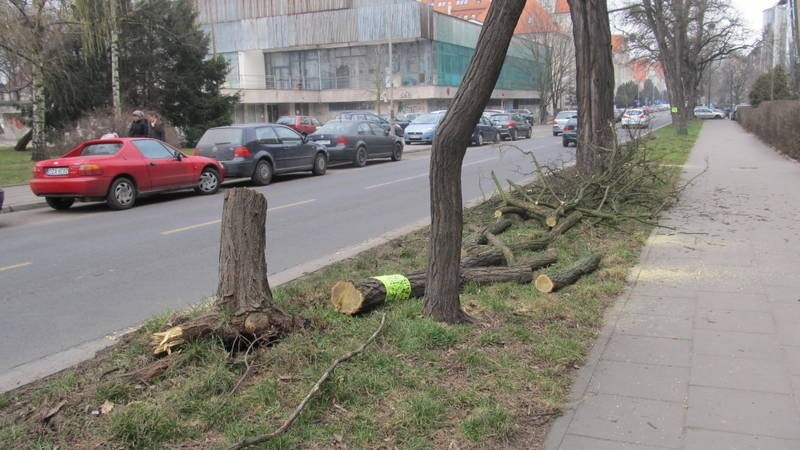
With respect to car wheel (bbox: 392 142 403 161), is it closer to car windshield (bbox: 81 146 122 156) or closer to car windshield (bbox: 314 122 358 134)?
car windshield (bbox: 314 122 358 134)

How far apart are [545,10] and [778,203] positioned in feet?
191

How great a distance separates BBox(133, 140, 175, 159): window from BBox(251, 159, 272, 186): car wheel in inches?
112

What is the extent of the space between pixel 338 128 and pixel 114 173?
10.4 meters

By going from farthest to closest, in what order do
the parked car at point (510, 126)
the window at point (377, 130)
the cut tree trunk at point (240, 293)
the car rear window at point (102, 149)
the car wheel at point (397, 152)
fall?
the parked car at point (510, 126) < the car wheel at point (397, 152) < the window at point (377, 130) < the car rear window at point (102, 149) < the cut tree trunk at point (240, 293)

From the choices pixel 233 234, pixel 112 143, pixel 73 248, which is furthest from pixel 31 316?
pixel 112 143

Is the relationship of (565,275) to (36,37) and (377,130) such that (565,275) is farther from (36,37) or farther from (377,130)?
(36,37)

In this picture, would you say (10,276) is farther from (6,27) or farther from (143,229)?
(6,27)

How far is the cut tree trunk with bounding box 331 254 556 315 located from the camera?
5.15 metres

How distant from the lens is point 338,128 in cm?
2252

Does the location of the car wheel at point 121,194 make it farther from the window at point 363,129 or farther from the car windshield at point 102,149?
the window at point 363,129

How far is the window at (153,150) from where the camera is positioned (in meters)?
13.9

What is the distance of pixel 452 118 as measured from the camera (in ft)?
15.3

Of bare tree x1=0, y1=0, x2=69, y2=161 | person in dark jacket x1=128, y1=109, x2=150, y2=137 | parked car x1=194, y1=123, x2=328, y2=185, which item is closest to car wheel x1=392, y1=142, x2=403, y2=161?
parked car x1=194, y1=123, x2=328, y2=185

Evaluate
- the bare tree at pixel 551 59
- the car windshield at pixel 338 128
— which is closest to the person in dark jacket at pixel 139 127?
the car windshield at pixel 338 128
